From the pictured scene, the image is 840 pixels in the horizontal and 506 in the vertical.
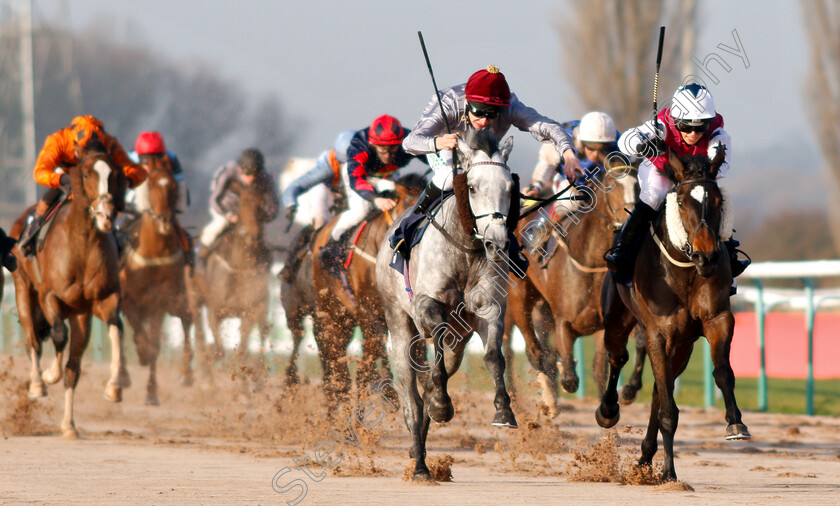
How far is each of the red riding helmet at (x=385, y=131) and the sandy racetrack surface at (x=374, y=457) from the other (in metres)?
2.17

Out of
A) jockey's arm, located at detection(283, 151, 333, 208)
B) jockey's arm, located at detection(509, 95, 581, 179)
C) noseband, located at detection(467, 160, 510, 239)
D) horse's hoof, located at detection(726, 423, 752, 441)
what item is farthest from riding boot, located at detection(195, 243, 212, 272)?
horse's hoof, located at detection(726, 423, 752, 441)

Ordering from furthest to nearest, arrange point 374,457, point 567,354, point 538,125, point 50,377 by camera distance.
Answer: point 50,377, point 567,354, point 374,457, point 538,125

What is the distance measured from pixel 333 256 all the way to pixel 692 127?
13.0ft

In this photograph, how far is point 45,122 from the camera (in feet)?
138

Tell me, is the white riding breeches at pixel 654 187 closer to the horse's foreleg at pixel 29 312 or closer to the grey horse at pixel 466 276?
the grey horse at pixel 466 276

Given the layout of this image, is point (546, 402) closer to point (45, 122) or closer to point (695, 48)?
point (695, 48)

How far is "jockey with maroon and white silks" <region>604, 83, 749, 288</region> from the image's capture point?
6512mm

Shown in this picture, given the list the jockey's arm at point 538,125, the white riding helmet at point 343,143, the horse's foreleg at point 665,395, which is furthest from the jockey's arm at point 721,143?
the white riding helmet at point 343,143

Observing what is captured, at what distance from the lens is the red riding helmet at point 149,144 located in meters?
12.7

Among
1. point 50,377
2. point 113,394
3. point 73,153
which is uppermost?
point 73,153

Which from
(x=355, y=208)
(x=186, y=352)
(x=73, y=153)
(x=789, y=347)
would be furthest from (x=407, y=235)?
(x=789, y=347)

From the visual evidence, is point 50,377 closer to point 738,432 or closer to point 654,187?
point 654,187

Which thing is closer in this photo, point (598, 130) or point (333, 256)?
point (598, 130)

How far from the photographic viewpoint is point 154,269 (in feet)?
40.9
